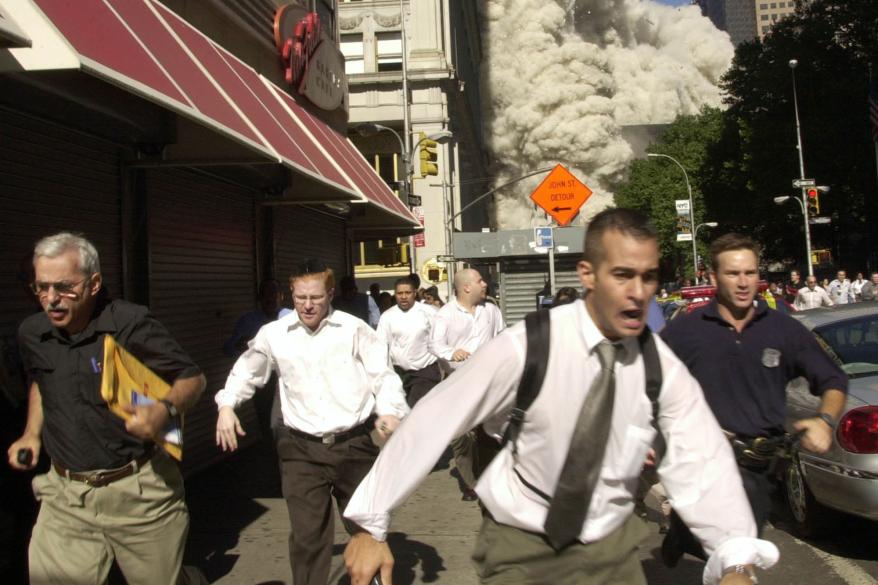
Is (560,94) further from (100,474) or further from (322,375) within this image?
(100,474)

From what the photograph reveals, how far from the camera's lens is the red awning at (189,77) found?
500 cm

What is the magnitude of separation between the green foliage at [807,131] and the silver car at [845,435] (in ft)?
111

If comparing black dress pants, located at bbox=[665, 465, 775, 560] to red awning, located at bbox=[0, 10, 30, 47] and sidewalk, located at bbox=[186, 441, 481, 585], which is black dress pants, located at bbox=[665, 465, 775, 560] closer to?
sidewalk, located at bbox=[186, 441, 481, 585]

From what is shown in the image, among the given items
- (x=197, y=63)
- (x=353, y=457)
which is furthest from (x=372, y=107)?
(x=353, y=457)

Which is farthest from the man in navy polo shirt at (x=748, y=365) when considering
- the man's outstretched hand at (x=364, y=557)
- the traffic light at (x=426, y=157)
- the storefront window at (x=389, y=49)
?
the storefront window at (x=389, y=49)

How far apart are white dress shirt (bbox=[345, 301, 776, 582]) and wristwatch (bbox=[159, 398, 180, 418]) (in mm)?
1281

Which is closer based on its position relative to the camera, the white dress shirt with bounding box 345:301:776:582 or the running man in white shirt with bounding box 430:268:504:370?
the white dress shirt with bounding box 345:301:776:582

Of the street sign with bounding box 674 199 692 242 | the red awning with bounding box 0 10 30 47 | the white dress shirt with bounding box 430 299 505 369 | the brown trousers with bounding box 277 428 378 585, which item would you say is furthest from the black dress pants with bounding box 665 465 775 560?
the street sign with bounding box 674 199 692 242

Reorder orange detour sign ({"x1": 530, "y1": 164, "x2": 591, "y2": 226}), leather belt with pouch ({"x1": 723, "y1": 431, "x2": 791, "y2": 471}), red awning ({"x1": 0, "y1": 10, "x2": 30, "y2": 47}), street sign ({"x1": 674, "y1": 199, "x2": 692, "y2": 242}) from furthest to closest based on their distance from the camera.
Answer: street sign ({"x1": 674, "y1": 199, "x2": 692, "y2": 242}) → orange detour sign ({"x1": 530, "y1": 164, "x2": 591, "y2": 226}) → leather belt with pouch ({"x1": 723, "y1": 431, "x2": 791, "y2": 471}) → red awning ({"x1": 0, "y1": 10, "x2": 30, "y2": 47})

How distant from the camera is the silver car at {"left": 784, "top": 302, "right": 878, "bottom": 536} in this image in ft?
17.7

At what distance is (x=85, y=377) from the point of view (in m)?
3.39

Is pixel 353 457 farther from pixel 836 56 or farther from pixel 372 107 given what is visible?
pixel 836 56

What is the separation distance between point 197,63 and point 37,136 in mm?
1431

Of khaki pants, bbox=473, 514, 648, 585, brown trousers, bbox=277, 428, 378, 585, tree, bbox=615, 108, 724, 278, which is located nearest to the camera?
khaki pants, bbox=473, 514, 648, 585
